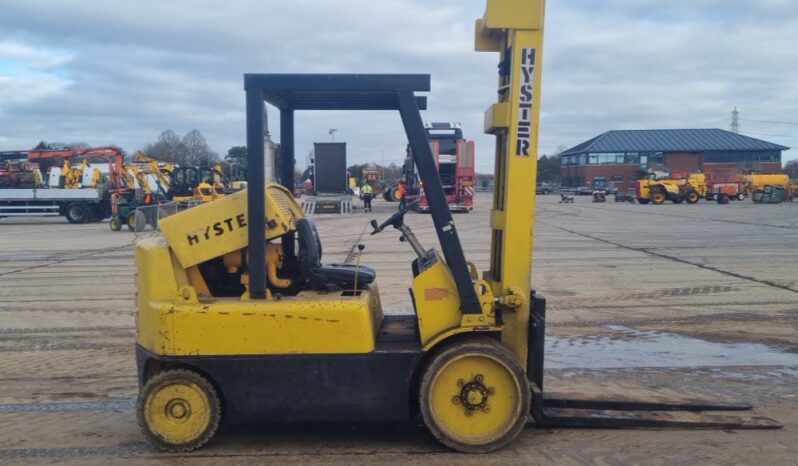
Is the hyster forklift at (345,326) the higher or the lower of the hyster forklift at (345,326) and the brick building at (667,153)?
the lower

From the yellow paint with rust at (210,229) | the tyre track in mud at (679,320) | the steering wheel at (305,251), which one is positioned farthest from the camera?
the tyre track in mud at (679,320)

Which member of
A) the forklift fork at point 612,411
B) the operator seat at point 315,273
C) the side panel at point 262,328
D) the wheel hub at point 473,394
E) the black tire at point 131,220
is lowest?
the black tire at point 131,220

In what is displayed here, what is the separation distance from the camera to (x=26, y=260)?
56.4 feet

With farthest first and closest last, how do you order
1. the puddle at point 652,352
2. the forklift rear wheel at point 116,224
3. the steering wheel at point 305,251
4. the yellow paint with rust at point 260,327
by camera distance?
the forklift rear wheel at point 116,224 < the puddle at point 652,352 < the steering wheel at point 305,251 < the yellow paint with rust at point 260,327

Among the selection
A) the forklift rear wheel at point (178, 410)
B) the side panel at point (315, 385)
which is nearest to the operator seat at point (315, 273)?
the side panel at point (315, 385)

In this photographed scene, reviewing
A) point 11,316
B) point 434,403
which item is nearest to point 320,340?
point 434,403

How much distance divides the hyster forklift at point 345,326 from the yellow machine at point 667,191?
4690cm

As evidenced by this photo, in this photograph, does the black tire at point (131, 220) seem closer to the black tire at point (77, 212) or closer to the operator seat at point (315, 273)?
the black tire at point (77, 212)

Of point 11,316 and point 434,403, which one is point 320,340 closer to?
point 434,403

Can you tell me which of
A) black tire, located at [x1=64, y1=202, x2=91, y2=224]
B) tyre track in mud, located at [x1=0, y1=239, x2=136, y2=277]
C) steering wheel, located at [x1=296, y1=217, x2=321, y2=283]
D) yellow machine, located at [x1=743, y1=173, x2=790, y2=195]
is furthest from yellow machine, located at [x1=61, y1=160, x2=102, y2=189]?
yellow machine, located at [x1=743, y1=173, x2=790, y2=195]

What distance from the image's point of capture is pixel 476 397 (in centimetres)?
479

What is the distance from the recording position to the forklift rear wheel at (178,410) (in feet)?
15.7

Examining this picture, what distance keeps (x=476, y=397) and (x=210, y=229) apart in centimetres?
221

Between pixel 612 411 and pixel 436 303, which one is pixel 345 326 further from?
pixel 612 411
